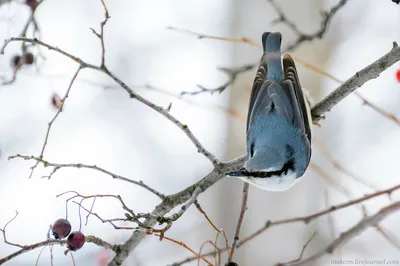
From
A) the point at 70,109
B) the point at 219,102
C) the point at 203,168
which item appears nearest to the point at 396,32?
the point at 219,102

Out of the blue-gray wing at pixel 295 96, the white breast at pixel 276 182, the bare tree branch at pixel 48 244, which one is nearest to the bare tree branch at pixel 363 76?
the blue-gray wing at pixel 295 96

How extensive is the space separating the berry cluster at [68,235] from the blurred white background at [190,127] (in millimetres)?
1950

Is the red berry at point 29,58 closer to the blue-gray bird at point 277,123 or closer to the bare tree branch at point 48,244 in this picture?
the bare tree branch at point 48,244

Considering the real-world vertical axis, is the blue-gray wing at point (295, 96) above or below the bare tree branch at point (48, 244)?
above

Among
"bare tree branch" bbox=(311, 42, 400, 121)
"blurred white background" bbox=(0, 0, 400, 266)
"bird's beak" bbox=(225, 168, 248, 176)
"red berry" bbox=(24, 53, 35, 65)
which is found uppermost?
"blurred white background" bbox=(0, 0, 400, 266)

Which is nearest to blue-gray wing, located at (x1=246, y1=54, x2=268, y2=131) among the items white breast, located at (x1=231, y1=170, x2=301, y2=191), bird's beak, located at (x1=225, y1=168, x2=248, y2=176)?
white breast, located at (x1=231, y1=170, x2=301, y2=191)

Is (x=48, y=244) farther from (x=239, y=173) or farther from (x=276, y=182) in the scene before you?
(x=276, y=182)

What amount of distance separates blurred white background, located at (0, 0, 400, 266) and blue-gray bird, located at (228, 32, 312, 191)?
1.12 metres

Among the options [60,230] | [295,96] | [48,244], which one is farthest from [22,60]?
[295,96]

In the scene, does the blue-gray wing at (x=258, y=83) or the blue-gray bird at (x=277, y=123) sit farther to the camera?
the blue-gray wing at (x=258, y=83)

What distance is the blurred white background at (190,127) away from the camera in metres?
4.30

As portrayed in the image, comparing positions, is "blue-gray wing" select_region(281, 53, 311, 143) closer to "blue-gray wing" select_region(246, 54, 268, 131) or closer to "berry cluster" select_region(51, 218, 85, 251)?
"blue-gray wing" select_region(246, 54, 268, 131)

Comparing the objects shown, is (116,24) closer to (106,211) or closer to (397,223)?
(106,211)

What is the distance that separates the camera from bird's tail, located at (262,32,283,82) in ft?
9.11
